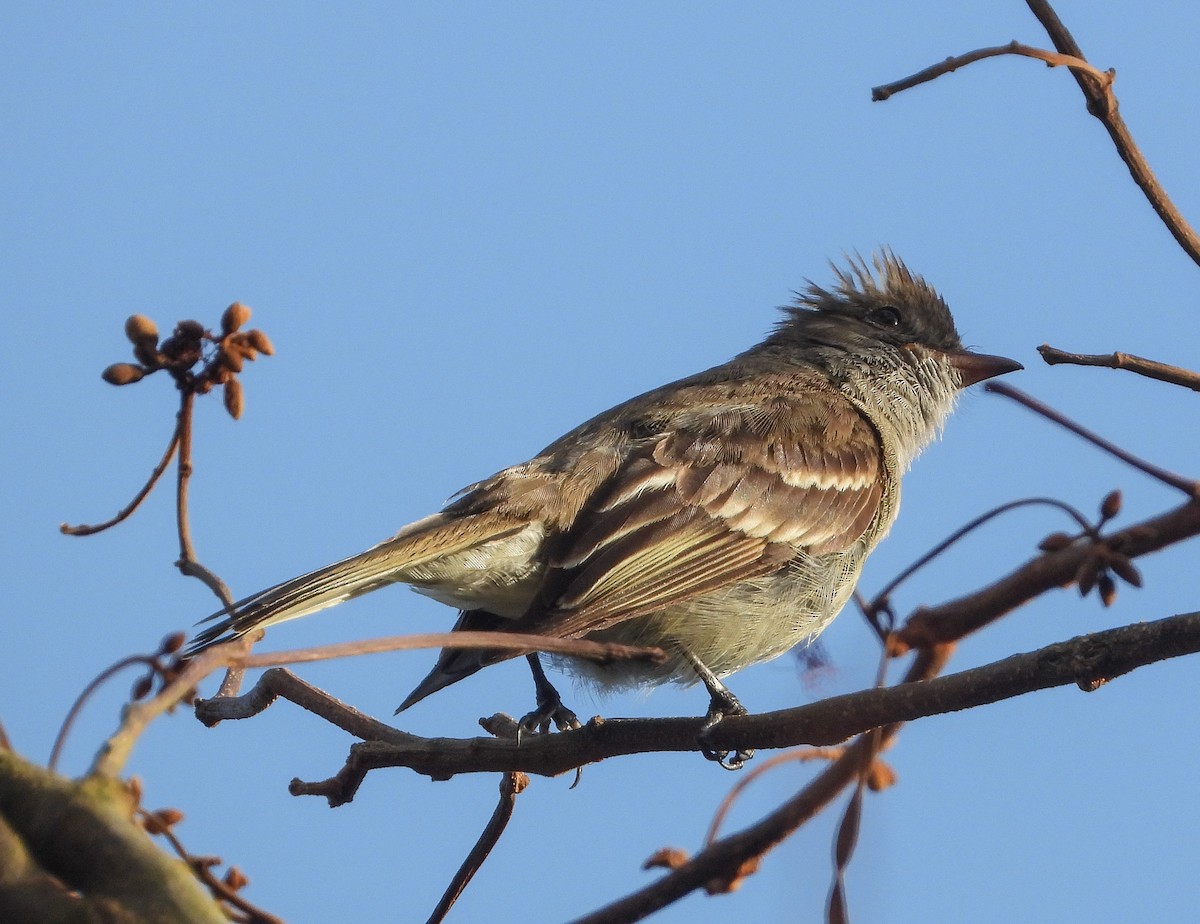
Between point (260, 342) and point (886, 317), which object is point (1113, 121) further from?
point (886, 317)

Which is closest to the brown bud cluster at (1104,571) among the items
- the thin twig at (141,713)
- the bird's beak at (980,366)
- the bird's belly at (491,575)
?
the thin twig at (141,713)

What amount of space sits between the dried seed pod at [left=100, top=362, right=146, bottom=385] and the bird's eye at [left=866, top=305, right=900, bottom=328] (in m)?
4.78

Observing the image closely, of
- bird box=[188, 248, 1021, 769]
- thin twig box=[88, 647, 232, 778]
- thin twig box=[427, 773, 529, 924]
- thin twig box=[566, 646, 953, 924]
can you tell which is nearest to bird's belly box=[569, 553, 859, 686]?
bird box=[188, 248, 1021, 769]

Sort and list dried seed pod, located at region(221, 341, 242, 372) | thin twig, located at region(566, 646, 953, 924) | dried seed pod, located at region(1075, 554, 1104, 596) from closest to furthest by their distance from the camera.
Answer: dried seed pod, located at region(1075, 554, 1104, 596), thin twig, located at region(566, 646, 953, 924), dried seed pod, located at region(221, 341, 242, 372)

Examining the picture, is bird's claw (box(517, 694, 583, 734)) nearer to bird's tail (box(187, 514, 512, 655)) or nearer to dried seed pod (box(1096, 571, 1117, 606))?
bird's tail (box(187, 514, 512, 655))

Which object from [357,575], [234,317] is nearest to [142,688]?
[234,317]

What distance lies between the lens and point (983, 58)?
3.45 m

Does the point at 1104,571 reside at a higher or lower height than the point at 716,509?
lower

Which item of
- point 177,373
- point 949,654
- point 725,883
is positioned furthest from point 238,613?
point 949,654

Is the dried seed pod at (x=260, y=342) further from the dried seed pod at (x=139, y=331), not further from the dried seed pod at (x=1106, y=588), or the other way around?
the dried seed pod at (x=1106, y=588)

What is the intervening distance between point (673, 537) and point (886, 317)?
253 centimetres

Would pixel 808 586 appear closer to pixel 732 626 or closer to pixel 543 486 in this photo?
pixel 732 626

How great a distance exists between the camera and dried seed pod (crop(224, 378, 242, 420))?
135 inches

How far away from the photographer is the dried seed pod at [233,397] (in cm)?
343
